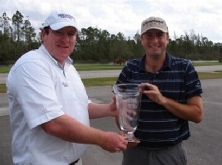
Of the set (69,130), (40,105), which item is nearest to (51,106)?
(40,105)

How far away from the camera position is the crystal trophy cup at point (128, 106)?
6.87ft

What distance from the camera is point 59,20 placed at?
2137 mm

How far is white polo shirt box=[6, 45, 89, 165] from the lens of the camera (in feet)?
6.18

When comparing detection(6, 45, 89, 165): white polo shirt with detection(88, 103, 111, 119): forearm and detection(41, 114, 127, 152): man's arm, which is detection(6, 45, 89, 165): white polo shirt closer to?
detection(41, 114, 127, 152): man's arm

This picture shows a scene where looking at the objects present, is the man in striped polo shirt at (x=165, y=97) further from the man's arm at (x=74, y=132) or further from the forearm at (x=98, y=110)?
the man's arm at (x=74, y=132)

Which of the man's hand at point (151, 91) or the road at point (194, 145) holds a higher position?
the man's hand at point (151, 91)

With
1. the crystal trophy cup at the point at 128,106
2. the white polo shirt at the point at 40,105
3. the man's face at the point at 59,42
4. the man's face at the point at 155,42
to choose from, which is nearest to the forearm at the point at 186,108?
the crystal trophy cup at the point at 128,106

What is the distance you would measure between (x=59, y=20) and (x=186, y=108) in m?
1.30

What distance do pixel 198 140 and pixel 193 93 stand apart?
13.0 feet

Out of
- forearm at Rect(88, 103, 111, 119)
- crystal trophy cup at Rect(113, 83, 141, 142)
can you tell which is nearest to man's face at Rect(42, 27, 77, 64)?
crystal trophy cup at Rect(113, 83, 141, 142)

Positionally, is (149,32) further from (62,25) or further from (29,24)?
(29,24)

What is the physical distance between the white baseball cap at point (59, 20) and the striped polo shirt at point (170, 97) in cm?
88

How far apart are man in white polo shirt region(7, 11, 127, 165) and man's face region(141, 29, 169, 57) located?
70 cm

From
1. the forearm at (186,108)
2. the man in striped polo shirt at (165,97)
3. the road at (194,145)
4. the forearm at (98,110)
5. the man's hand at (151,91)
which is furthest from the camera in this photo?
the road at (194,145)
